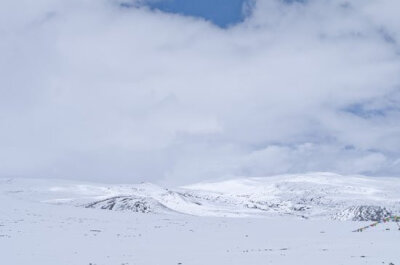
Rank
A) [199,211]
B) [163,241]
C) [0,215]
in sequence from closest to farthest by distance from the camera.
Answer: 1. [163,241]
2. [0,215]
3. [199,211]

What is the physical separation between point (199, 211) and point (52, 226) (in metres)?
130

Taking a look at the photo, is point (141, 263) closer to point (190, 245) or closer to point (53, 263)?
point (53, 263)

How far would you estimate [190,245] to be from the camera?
38.5 metres

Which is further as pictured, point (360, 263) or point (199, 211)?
point (199, 211)

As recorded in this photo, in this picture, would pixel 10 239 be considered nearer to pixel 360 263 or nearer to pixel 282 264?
pixel 282 264

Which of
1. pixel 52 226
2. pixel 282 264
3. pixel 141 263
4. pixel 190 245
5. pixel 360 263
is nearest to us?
pixel 360 263

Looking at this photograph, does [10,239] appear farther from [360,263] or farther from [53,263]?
[360,263]

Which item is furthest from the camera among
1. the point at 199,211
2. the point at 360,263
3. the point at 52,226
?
the point at 199,211

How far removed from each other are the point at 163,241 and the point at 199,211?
453ft

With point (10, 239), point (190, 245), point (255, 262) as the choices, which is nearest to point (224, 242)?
point (190, 245)

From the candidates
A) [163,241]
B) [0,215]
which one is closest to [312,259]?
[163,241]

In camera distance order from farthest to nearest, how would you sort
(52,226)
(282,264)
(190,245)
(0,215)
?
(0,215), (52,226), (190,245), (282,264)

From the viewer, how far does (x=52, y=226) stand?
5078 centimetres

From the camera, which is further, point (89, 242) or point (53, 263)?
point (89, 242)
